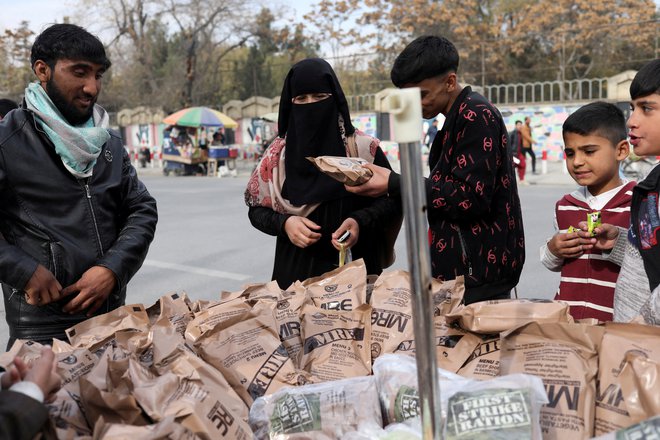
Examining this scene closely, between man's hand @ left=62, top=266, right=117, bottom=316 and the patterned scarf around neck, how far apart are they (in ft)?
1.13

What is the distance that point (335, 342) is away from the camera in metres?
1.78

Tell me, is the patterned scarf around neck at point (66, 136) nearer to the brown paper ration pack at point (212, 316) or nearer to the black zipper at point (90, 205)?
the black zipper at point (90, 205)

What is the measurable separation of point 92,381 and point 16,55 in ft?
132

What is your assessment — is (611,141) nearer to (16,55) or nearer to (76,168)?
(76,168)

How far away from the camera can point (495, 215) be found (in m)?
2.38

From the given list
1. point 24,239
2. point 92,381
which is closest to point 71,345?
point 92,381

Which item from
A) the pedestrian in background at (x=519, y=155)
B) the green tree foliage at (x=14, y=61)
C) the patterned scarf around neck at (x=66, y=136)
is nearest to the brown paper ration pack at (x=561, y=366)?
the patterned scarf around neck at (x=66, y=136)

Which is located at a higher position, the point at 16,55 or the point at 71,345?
the point at 16,55

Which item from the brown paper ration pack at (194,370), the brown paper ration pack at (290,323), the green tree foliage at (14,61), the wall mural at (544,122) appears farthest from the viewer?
the green tree foliage at (14,61)

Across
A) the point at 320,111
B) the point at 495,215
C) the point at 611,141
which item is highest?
the point at 320,111

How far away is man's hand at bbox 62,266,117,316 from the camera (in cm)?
219

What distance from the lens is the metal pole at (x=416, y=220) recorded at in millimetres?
1047

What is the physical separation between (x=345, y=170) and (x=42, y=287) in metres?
1.06

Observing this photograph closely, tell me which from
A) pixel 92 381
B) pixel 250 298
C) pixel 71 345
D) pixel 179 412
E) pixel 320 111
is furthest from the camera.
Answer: pixel 320 111
